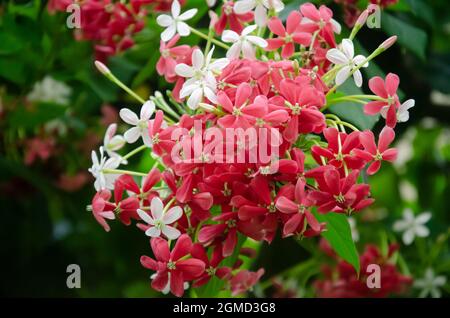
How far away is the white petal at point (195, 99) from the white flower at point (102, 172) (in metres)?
0.12

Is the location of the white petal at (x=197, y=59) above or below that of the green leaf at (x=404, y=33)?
below

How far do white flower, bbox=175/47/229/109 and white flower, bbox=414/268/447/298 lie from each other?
2.01 ft

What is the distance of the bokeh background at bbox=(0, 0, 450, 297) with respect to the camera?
1.17m

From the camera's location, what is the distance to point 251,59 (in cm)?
76

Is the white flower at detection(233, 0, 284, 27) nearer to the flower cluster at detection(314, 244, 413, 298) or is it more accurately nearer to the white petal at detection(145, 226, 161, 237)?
the white petal at detection(145, 226, 161, 237)

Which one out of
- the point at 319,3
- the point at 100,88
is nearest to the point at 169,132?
the point at 319,3

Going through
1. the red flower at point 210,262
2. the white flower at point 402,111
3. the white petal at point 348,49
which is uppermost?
the white petal at point 348,49

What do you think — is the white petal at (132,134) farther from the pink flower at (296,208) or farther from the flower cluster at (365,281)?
the flower cluster at (365,281)

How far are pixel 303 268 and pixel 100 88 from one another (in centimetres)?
45

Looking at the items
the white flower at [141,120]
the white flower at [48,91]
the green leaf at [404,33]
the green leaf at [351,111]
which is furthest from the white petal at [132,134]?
the white flower at [48,91]

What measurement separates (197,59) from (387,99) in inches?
7.7

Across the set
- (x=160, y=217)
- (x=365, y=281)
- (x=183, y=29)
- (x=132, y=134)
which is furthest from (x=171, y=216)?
(x=365, y=281)

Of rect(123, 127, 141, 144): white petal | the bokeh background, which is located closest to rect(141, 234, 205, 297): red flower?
rect(123, 127, 141, 144): white petal

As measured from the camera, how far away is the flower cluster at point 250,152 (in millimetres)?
697
